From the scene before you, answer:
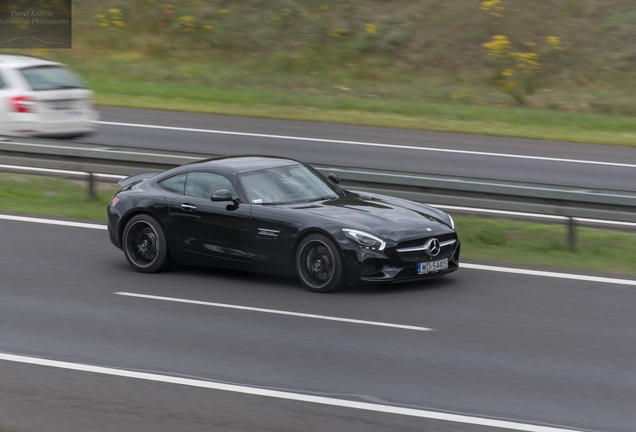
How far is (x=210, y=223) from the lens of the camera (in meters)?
11.4

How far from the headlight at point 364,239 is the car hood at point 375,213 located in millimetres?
76

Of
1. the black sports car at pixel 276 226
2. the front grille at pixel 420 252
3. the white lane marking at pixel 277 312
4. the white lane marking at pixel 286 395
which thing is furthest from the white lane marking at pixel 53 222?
the white lane marking at pixel 286 395

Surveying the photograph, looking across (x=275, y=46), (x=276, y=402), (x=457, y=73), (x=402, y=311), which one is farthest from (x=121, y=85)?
(x=276, y=402)

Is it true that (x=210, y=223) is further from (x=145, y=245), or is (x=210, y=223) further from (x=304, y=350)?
(x=304, y=350)

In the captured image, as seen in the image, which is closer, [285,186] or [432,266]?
[432,266]

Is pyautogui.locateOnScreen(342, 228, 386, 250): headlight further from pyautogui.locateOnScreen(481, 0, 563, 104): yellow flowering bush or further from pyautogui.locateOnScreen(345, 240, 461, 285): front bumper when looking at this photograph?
pyautogui.locateOnScreen(481, 0, 563, 104): yellow flowering bush

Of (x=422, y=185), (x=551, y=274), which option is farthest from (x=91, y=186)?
(x=551, y=274)

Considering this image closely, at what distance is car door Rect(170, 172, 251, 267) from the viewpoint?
1127 centimetres

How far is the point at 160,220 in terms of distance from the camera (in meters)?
11.8

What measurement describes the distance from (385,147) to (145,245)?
9.94 m

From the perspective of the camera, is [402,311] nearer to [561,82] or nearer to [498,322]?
[498,322]

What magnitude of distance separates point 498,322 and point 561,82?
1900 centimetres

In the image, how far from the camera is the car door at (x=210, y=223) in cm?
1127

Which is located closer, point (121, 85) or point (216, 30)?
point (121, 85)
